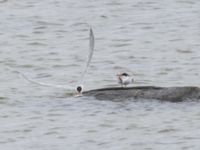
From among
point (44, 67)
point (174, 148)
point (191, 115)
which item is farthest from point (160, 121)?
point (44, 67)

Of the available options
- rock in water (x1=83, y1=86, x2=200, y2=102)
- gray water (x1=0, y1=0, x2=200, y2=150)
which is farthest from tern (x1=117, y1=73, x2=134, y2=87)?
gray water (x1=0, y1=0, x2=200, y2=150)

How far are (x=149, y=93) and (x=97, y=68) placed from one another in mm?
4480

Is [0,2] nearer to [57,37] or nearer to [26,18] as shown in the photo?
[26,18]

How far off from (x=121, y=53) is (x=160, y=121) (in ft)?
24.3

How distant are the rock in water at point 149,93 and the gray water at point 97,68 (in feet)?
0.46

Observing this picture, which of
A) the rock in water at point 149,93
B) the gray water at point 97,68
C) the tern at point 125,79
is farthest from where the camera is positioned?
the tern at point 125,79

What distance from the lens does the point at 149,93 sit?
1980 centimetres

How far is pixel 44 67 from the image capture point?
2436 centimetres

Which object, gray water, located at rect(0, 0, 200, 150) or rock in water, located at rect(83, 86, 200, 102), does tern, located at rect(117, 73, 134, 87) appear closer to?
rock in water, located at rect(83, 86, 200, 102)

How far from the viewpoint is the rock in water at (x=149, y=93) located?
19.5 metres

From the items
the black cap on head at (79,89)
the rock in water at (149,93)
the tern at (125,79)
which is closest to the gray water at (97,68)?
the rock in water at (149,93)

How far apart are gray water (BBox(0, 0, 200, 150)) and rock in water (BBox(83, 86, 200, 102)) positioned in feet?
0.46

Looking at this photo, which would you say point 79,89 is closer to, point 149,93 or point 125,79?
point 125,79

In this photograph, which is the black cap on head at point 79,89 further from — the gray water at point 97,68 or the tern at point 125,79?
the tern at point 125,79
